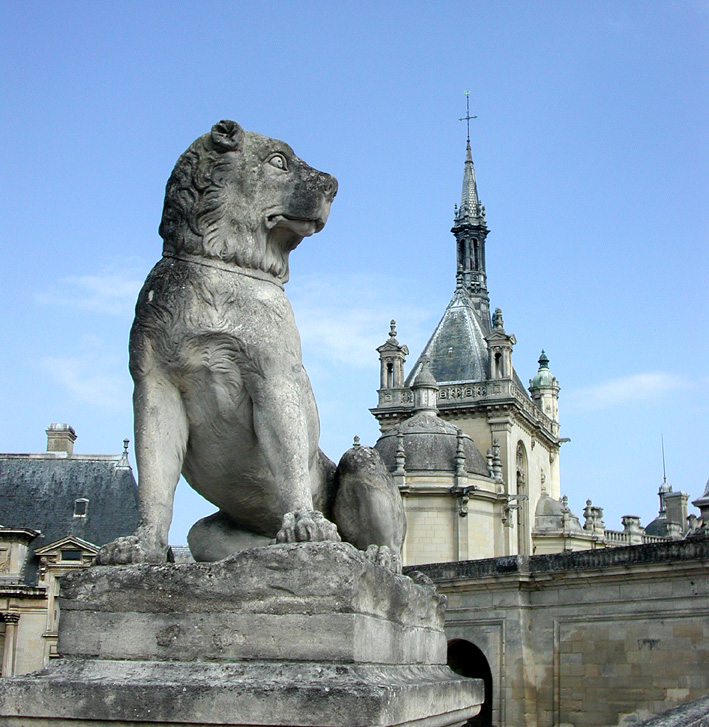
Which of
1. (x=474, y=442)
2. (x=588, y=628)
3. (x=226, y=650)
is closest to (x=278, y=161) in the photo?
(x=226, y=650)

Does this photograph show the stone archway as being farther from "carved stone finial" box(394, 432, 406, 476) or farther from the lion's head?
the lion's head

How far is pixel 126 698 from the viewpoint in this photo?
3139mm

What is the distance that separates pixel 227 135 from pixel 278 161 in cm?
23

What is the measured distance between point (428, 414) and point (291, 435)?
3197 centimetres

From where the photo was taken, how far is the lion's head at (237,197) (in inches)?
152

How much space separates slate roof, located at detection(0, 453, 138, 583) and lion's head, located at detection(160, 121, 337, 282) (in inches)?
1025

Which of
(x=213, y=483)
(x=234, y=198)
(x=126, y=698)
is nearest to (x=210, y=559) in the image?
(x=213, y=483)

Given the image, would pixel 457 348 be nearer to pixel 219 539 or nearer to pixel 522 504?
pixel 522 504

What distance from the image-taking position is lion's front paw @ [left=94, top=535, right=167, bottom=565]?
349cm

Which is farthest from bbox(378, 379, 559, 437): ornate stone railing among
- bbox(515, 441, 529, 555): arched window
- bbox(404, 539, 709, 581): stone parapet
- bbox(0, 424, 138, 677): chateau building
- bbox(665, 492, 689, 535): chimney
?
bbox(404, 539, 709, 581): stone parapet

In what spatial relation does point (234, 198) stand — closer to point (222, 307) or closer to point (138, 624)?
point (222, 307)

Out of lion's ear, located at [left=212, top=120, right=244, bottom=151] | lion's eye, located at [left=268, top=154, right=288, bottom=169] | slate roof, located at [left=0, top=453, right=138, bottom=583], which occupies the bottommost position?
lion's eye, located at [left=268, top=154, right=288, bottom=169]

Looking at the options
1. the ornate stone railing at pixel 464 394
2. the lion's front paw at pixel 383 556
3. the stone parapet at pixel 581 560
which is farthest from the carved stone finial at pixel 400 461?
the lion's front paw at pixel 383 556

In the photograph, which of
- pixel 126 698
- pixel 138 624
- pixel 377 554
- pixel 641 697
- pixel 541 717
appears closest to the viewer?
pixel 126 698
